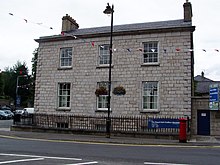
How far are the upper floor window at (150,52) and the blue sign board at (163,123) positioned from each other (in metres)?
4.65

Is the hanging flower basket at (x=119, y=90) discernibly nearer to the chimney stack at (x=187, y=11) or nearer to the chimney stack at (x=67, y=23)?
the chimney stack at (x=187, y=11)

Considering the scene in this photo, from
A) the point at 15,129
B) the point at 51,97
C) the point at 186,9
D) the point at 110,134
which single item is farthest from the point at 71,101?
the point at 186,9

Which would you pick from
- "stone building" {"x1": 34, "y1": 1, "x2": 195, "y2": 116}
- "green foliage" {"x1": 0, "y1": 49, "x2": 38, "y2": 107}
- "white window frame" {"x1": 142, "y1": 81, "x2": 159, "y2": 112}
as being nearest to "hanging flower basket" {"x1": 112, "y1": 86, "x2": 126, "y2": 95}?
"stone building" {"x1": 34, "y1": 1, "x2": 195, "y2": 116}

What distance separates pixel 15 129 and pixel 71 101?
506 cm

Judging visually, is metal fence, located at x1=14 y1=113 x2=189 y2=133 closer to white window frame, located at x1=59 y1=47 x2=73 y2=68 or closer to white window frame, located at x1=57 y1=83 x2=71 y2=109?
white window frame, located at x1=57 y1=83 x2=71 y2=109

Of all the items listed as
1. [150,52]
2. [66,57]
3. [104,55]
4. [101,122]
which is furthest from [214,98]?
[66,57]

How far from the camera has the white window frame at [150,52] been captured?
71.8ft

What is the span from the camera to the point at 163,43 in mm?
21656

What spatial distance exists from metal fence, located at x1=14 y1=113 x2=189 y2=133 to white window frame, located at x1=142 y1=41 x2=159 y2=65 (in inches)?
176

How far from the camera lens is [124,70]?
22531mm

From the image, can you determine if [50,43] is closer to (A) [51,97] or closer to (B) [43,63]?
(B) [43,63]

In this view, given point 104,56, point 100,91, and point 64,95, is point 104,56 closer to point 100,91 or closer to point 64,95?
point 100,91

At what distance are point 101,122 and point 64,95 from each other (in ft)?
14.7

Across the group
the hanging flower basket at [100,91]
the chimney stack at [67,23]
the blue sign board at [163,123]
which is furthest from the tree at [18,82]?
the blue sign board at [163,123]
